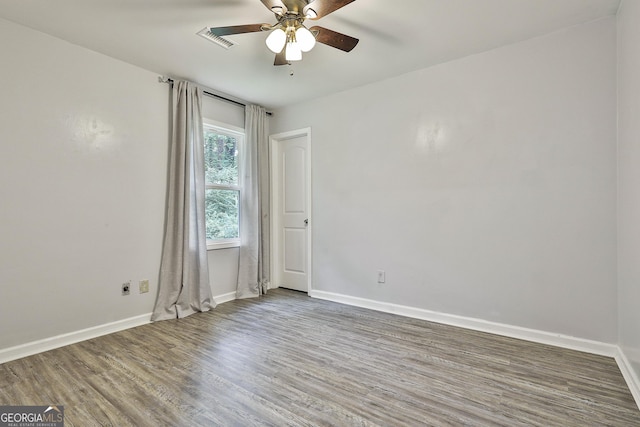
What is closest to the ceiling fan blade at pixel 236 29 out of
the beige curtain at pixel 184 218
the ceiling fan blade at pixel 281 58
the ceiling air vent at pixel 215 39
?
the ceiling fan blade at pixel 281 58

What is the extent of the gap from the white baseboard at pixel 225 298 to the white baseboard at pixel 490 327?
1.25 m

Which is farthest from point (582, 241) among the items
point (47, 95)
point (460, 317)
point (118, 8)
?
point (47, 95)

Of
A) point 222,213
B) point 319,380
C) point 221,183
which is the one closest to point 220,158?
point 221,183

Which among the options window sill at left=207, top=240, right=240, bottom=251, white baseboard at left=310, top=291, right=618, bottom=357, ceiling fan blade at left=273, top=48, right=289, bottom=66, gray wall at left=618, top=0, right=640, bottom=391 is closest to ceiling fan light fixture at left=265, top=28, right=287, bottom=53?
ceiling fan blade at left=273, top=48, right=289, bottom=66

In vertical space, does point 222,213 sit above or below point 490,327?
above

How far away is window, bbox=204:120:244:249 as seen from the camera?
384 cm

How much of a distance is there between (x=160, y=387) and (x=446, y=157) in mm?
2979

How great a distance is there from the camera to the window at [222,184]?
3844mm

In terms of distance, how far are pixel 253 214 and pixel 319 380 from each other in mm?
2433

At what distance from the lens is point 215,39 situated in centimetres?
267

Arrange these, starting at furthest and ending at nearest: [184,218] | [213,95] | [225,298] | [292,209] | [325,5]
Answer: [292,209] → [225,298] → [213,95] → [184,218] → [325,5]

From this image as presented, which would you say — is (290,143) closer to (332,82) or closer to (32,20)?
(332,82)

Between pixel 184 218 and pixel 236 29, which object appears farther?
pixel 184 218

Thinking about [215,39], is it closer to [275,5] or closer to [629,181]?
[275,5]
